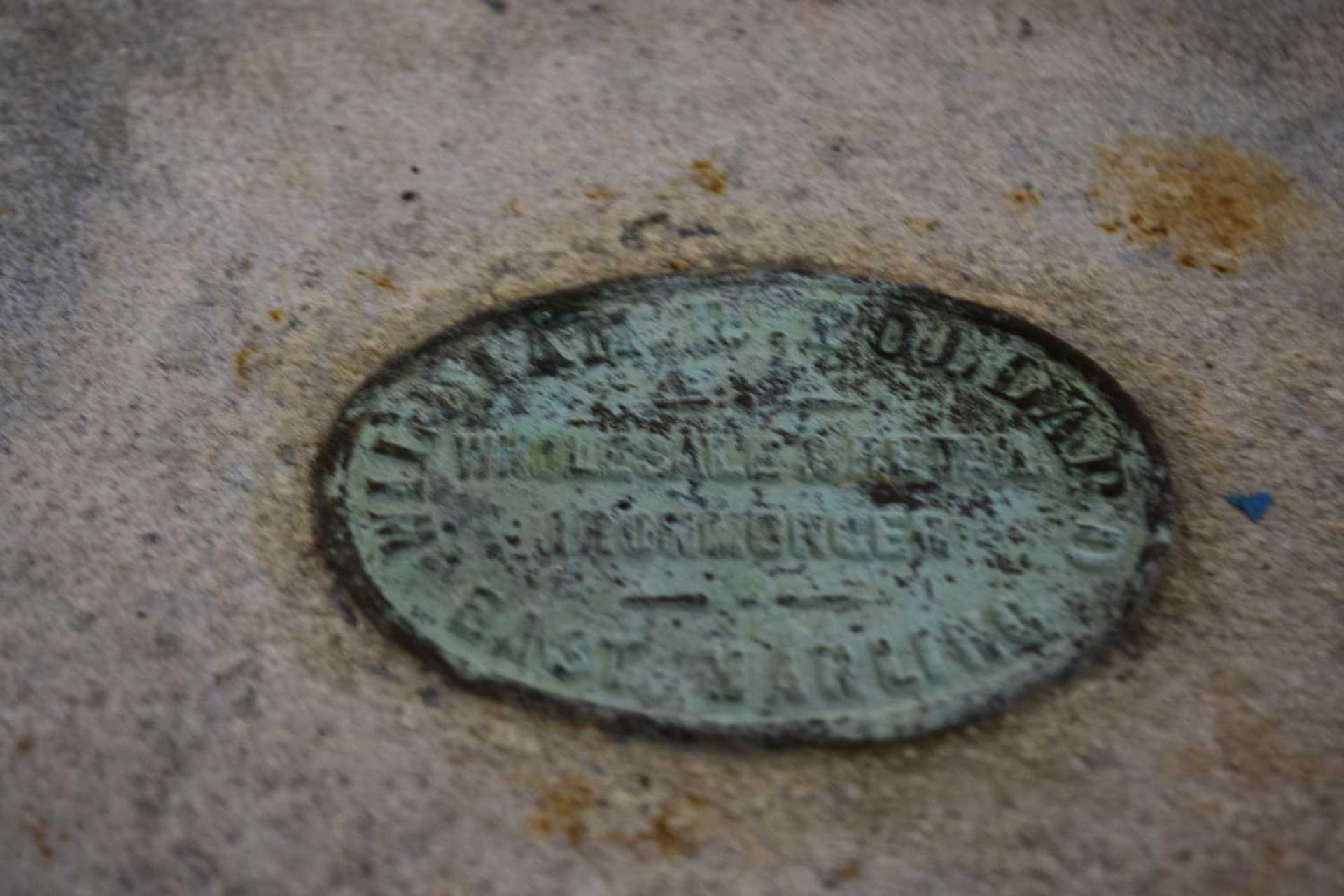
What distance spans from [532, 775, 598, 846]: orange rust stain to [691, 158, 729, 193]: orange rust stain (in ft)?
2.83

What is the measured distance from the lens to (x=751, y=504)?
4.36 feet

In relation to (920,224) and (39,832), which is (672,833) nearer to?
(39,832)

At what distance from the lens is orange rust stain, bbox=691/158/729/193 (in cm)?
170

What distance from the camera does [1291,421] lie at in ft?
4.76

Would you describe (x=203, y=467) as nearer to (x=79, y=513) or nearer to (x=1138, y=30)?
(x=79, y=513)

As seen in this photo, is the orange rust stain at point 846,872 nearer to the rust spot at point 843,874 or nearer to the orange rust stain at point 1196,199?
the rust spot at point 843,874

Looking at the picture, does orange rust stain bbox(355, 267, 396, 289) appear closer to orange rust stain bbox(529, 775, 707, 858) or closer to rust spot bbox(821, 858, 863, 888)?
orange rust stain bbox(529, 775, 707, 858)

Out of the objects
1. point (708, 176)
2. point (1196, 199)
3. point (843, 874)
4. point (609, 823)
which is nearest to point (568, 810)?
point (609, 823)

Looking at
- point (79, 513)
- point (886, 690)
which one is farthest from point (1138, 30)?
point (79, 513)

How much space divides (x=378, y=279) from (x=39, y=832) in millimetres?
750

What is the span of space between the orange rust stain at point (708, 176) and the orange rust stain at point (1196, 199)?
498mm

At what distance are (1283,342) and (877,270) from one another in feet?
1.63

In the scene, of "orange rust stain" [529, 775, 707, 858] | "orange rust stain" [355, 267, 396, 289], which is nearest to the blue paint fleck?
"orange rust stain" [529, 775, 707, 858]

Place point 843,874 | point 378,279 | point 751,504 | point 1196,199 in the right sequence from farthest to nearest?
point 1196,199
point 378,279
point 751,504
point 843,874
